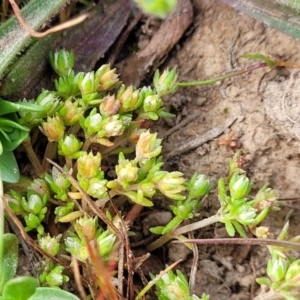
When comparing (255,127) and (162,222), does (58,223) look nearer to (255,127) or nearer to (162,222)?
(162,222)

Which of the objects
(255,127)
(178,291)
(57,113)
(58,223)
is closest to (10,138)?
(57,113)

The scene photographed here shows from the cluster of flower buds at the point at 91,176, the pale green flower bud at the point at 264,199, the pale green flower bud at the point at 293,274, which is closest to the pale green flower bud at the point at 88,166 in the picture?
the cluster of flower buds at the point at 91,176

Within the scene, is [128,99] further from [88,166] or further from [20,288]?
[20,288]

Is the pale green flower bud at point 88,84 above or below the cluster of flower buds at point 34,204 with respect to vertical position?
above

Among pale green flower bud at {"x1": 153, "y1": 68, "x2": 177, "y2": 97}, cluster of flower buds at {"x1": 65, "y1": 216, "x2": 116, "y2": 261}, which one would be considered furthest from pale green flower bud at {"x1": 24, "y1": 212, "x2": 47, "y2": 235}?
pale green flower bud at {"x1": 153, "y1": 68, "x2": 177, "y2": 97}

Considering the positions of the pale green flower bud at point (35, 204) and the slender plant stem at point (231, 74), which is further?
the slender plant stem at point (231, 74)

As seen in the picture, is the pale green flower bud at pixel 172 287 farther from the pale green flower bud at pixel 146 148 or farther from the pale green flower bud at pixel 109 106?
the pale green flower bud at pixel 109 106
